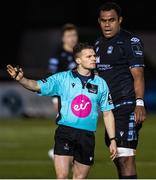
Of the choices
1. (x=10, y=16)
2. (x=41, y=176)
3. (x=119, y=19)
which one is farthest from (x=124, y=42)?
(x=10, y=16)

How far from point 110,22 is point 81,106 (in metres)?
1.24

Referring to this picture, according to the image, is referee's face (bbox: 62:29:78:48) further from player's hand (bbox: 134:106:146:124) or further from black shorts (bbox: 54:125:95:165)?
black shorts (bbox: 54:125:95:165)

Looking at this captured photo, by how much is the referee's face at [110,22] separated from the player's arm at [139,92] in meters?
0.53

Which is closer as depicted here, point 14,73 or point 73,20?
point 14,73

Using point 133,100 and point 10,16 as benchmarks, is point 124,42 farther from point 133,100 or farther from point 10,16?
point 10,16

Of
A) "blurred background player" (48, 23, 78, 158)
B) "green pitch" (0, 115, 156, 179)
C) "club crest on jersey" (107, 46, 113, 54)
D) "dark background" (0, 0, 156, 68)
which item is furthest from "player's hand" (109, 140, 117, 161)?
"dark background" (0, 0, 156, 68)

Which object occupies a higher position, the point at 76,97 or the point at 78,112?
the point at 76,97

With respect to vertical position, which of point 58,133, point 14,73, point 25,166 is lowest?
point 25,166

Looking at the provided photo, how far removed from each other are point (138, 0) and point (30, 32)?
754 centimetres

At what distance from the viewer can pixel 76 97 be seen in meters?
10.4

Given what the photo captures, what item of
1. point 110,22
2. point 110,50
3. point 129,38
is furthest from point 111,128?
point 110,22

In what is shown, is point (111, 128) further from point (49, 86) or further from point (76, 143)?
point (49, 86)

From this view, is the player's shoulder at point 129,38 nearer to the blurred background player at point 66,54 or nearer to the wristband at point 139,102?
the wristband at point 139,102

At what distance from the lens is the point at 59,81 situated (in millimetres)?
Result: 10500
